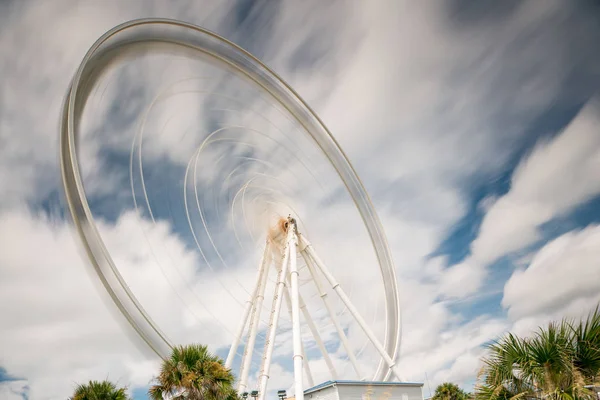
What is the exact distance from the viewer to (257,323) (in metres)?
24.2

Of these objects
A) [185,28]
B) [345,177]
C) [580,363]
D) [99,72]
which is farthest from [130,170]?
[580,363]

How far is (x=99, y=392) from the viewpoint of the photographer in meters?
14.4

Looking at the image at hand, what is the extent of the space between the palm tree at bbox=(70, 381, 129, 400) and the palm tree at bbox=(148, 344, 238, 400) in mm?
1806

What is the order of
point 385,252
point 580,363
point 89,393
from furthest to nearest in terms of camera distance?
point 385,252 → point 89,393 → point 580,363

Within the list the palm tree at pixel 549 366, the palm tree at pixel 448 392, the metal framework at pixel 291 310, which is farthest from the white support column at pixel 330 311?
the palm tree at pixel 448 392

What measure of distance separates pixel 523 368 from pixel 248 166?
20.5m

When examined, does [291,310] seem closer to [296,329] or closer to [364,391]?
[296,329]

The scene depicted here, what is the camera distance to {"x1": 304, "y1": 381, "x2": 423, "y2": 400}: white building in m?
20.1

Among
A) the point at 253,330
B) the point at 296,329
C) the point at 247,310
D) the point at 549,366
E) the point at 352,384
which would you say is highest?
the point at 247,310

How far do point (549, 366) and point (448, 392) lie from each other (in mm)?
42954

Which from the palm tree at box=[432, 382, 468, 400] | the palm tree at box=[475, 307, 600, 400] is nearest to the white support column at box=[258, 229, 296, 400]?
the palm tree at box=[475, 307, 600, 400]

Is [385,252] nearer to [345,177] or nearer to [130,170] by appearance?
[345,177]

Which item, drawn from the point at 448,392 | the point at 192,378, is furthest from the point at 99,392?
the point at 448,392

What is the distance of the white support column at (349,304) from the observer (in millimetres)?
24828
